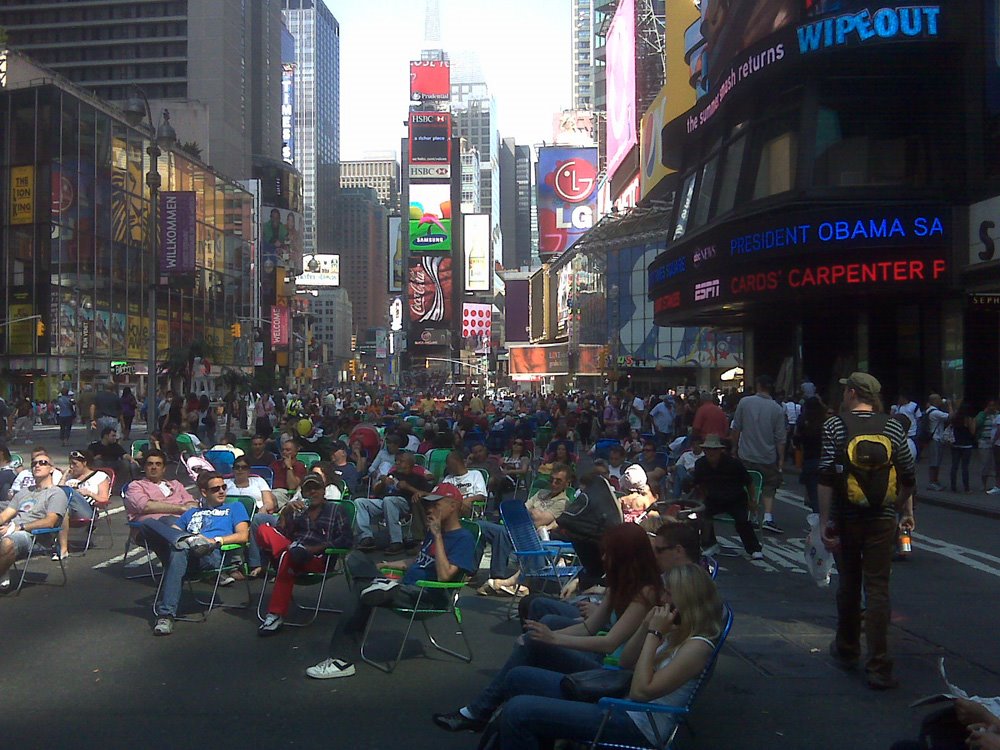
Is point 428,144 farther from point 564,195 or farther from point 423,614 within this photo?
point 423,614

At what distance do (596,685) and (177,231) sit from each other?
49634mm

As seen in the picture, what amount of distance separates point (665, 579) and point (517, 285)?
153 meters

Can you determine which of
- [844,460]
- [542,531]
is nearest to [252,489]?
[542,531]

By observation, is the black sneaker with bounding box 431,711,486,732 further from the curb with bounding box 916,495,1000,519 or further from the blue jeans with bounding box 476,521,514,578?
the curb with bounding box 916,495,1000,519

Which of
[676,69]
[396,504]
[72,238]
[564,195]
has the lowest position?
[396,504]

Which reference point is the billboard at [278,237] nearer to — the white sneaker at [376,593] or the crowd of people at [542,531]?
the crowd of people at [542,531]

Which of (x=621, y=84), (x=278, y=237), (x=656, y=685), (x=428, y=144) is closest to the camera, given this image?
(x=656, y=685)

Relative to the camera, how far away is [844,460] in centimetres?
587

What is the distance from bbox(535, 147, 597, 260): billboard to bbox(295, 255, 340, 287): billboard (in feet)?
Result: 172

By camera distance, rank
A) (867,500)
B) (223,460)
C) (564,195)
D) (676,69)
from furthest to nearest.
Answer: (564,195), (676,69), (223,460), (867,500)

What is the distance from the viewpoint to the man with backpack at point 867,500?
5785 millimetres

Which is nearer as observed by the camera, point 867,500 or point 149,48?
point 867,500

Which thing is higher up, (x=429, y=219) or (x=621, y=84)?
(x=429, y=219)

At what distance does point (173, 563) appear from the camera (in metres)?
7.54
